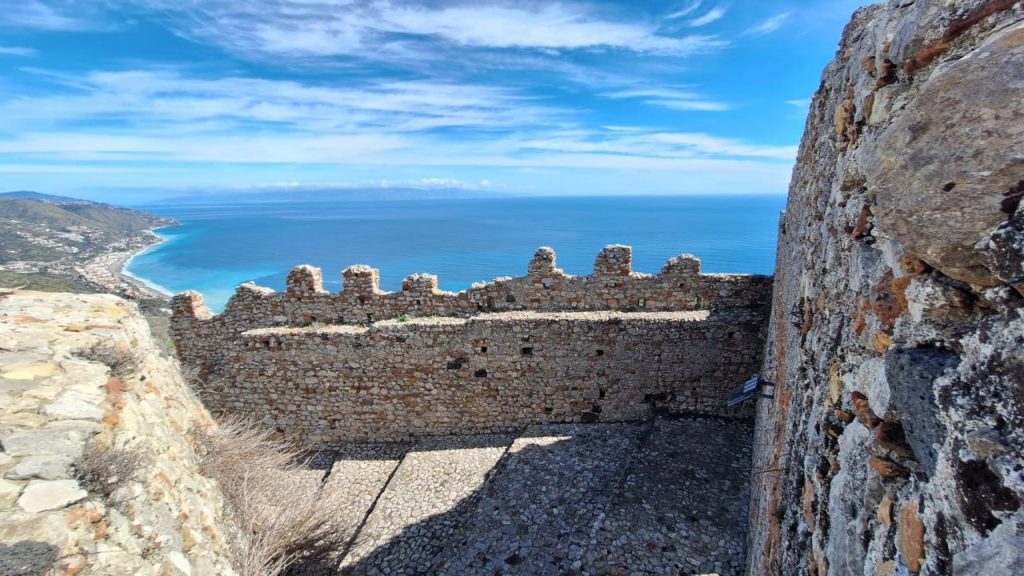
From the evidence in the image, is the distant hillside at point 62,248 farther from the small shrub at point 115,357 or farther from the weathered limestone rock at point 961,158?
the weathered limestone rock at point 961,158

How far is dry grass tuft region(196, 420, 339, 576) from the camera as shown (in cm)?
482

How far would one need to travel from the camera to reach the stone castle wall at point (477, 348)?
8602 mm

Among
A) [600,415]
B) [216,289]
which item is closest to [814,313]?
[600,415]

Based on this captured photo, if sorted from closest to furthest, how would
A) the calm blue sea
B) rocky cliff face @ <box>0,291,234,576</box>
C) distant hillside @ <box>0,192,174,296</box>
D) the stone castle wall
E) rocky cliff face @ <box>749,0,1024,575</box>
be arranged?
1. rocky cliff face @ <box>749,0,1024,575</box>
2. rocky cliff face @ <box>0,291,234,576</box>
3. the stone castle wall
4. distant hillside @ <box>0,192,174,296</box>
5. the calm blue sea

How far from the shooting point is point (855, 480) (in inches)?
83.7

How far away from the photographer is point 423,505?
7.86 meters

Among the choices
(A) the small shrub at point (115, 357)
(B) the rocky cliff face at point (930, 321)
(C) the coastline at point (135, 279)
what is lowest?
(C) the coastline at point (135, 279)

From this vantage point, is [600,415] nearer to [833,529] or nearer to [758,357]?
[758,357]

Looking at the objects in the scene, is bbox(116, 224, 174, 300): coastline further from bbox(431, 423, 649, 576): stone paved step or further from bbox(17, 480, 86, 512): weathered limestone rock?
bbox(17, 480, 86, 512): weathered limestone rock

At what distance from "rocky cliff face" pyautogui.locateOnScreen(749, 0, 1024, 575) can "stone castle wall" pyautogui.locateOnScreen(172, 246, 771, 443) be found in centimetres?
587

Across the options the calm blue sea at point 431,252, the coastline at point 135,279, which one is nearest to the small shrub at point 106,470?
the calm blue sea at point 431,252

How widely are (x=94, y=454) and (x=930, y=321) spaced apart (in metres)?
4.72

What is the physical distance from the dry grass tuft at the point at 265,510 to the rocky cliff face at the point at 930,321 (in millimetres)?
4770

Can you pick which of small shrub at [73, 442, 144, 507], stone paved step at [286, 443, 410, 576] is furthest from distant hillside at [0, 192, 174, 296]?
small shrub at [73, 442, 144, 507]
